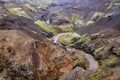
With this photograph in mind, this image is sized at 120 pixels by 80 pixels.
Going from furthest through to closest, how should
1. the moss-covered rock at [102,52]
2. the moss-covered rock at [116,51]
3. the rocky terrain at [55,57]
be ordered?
1. the moss-covered rock at [102,52]
2. the moss-covered rock at [116,51]
3. the rocky terrain at [55,57]

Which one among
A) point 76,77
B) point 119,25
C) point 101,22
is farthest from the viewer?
point 101,22

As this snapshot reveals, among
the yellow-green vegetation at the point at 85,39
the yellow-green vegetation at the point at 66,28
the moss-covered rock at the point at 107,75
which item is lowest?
the yellow-green vegetation at the point at 66,28

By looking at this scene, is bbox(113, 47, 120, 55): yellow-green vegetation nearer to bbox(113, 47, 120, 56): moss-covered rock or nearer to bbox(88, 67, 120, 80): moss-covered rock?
bbox(113, 47, 120, 56): moss-covered rock

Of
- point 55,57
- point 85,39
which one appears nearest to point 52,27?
point 85,39

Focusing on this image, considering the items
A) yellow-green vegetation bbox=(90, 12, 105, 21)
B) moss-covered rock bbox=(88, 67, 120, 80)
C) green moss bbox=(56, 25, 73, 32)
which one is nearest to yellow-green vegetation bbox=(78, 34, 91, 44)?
green moss bbox=(56, 25, 73, 32)

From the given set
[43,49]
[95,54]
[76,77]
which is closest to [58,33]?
[95,54]

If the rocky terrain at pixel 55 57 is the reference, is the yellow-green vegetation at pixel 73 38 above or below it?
below

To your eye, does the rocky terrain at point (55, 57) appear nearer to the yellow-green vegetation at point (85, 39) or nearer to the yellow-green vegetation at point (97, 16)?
the yellow-green vegetation at point (85, 39)

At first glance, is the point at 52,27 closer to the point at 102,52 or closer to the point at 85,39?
the point at 85,39

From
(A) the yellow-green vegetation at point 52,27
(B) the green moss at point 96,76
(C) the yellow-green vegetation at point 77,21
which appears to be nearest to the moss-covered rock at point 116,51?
(B) the green moss at point 96,76

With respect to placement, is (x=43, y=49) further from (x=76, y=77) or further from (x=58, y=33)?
(x=58, y=33)

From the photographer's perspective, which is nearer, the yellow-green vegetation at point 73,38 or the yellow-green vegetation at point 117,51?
the yellow-green vegetation at point 117,51
